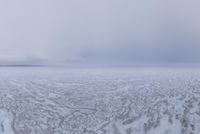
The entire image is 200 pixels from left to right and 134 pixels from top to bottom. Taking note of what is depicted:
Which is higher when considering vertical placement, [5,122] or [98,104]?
[98,104]

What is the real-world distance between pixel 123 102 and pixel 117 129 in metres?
0.34

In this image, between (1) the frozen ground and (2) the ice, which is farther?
(1) the frozen ground

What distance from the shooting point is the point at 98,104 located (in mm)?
3703

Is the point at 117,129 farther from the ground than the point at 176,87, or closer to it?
closer to it

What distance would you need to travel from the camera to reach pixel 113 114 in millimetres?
3623

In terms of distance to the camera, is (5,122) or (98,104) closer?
(5,122)

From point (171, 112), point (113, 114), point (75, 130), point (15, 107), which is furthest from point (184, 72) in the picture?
point (15, 107)

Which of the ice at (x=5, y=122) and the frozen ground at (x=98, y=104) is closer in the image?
the ice at (x=5, y=122)

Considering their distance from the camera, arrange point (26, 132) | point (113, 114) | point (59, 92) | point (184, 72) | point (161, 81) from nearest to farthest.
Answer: point (26, 132)
point (113, 114)
point (59, 92)
point (161, 81)
point (184, 72)

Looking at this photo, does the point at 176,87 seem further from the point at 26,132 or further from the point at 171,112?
the point at 26,132

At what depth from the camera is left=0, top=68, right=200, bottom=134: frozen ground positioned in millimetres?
3497

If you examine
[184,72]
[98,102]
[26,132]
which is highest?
[184,72]

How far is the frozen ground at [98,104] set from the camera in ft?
11.5

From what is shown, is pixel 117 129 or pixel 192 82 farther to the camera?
pixel 192 82
